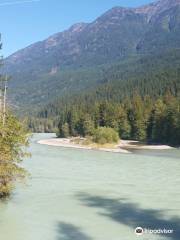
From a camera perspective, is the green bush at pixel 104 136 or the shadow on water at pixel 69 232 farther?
the green bush at pixel 104 136

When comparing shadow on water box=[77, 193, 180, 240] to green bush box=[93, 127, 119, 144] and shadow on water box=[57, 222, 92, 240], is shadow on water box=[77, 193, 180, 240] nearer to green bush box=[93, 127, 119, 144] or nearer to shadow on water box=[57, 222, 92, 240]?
shadow on water box=[57, 222, 92, 240]

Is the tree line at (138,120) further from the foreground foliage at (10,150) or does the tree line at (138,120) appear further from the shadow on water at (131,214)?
the foreground foliage at (10,150)

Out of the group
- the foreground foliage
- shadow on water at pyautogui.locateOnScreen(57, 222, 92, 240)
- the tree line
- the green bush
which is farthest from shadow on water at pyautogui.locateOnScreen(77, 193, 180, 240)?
the tree line

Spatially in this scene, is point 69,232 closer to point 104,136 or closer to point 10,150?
point 10,150

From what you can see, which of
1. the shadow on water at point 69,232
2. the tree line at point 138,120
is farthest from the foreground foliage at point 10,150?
the tree line at point 138,120

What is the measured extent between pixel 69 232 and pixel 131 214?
5847 mm

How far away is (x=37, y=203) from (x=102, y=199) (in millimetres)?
5130

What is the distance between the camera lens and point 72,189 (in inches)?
1603

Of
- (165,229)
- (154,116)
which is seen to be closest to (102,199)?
(165,229)

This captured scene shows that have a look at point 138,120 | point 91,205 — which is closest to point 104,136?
point 138,120

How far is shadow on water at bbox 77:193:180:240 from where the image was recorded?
2753 centimetres

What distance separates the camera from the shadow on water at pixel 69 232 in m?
24.9

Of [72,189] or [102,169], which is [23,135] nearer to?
[72,189]

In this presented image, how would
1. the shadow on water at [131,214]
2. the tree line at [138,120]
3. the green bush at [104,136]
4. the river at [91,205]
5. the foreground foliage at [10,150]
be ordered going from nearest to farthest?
the river at [91,205] → the shadow on water at [131,214] → the foreground foliage at [10,150] → the green bush at [104,136] → the tree line at [138,120]
